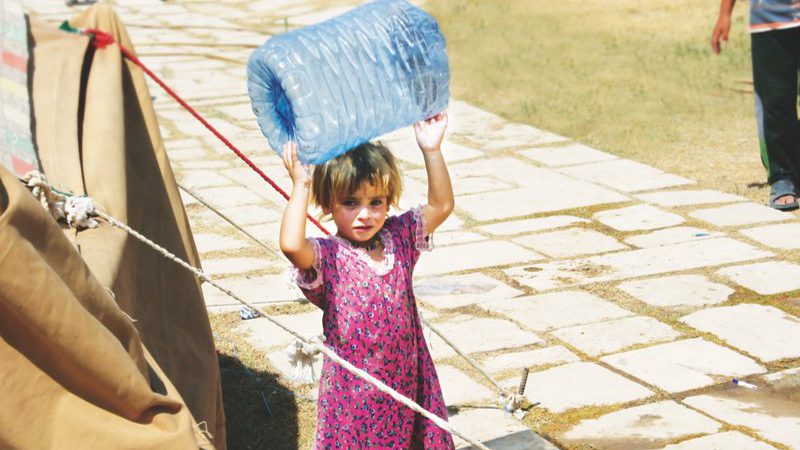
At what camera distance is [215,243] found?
6.41 metres

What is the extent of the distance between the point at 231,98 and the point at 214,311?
188 inches

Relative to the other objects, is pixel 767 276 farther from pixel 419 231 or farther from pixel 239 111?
pixel 239 111

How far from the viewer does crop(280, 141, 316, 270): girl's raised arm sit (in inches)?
115

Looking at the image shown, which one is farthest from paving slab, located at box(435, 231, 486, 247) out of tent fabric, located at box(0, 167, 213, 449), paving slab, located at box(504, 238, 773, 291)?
tent fabric, located at box(0, 167, 213, 449)

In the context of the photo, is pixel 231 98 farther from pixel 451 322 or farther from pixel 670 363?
pixel 670 363

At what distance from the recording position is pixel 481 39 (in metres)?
11.2

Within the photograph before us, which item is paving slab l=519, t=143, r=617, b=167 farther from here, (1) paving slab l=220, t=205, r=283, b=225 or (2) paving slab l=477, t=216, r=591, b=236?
(1) paving slab l=220, t=205, r=283, b=225

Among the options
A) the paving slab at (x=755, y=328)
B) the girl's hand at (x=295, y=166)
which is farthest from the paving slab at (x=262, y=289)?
the girl's hand at (x=295, y=166)

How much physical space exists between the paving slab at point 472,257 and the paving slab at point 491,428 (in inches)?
62.4

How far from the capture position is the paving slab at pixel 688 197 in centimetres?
681

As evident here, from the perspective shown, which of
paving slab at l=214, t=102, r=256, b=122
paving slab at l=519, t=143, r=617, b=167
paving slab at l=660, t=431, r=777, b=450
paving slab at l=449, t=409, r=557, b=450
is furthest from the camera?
paving slab at l=214, t=102, r=256, b=122

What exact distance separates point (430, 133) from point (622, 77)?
6.87 m

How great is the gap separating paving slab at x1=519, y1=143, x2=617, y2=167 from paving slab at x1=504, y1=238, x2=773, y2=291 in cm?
178

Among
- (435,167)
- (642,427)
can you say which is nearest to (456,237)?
(642,427)
